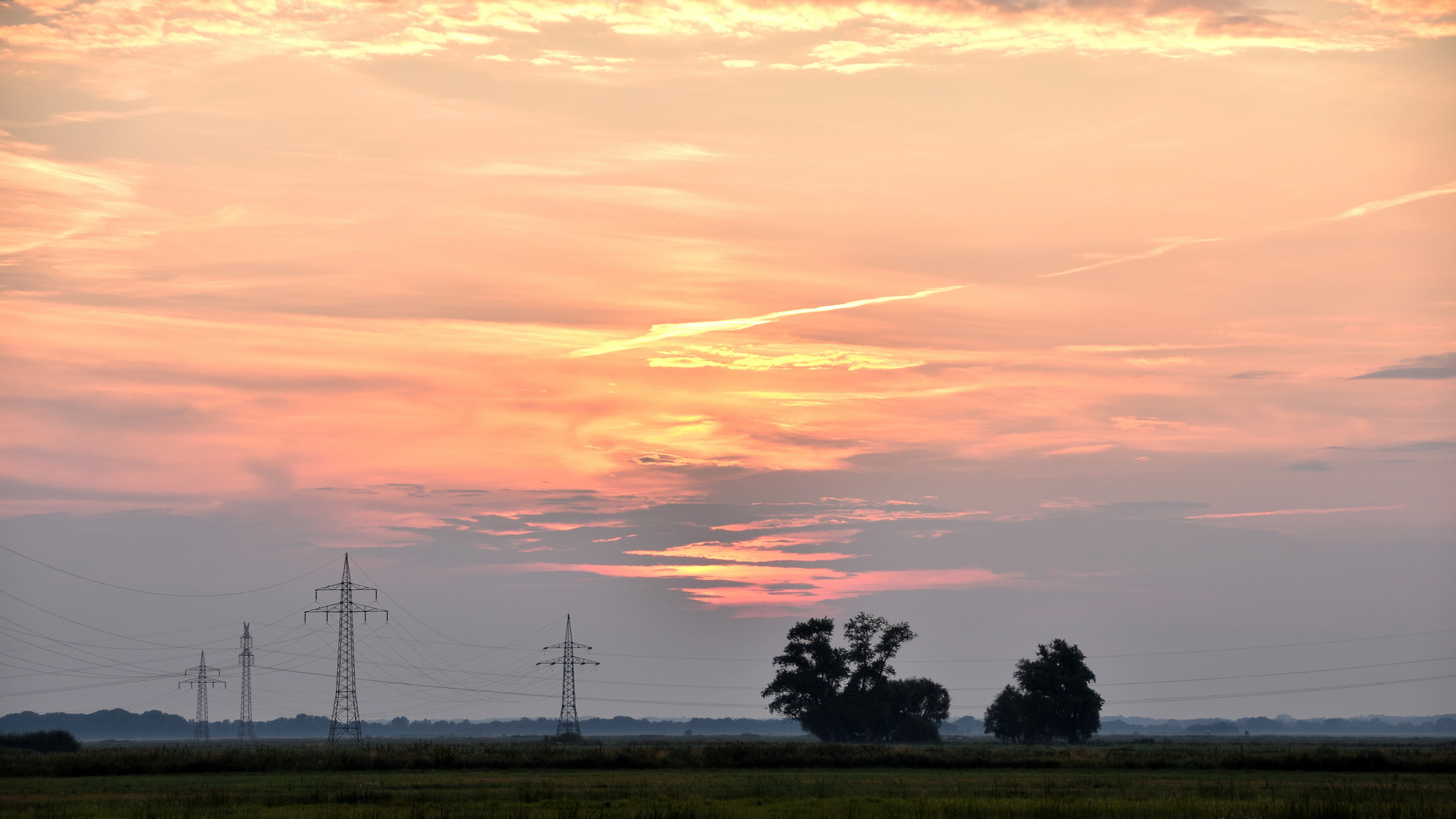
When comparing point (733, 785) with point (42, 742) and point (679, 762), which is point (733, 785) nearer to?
point (679, 762)

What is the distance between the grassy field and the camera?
4094cm

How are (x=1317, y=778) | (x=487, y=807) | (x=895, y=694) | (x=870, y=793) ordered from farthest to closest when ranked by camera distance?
(x=895, y=694) → (x=1317, y=778) → (x=870, y=793) → (x=487, y=807)

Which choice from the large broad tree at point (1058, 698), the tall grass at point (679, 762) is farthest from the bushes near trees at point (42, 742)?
the large broad tree at point (1058, 698)

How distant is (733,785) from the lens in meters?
58.2

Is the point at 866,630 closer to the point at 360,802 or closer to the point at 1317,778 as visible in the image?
the point at 1317,778

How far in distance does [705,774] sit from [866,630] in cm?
10193

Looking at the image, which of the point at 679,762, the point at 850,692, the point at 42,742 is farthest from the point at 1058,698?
the point at 42,742

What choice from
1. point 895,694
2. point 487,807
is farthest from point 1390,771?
point 895,694

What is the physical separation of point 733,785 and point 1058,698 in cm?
11342

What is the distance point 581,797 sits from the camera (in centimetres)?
4906

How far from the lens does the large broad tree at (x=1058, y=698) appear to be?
6304 inches

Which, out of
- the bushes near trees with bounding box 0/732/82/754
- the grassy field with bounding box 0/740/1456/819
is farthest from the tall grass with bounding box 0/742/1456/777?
the bushes near trees with bounding box 0/732/82/754

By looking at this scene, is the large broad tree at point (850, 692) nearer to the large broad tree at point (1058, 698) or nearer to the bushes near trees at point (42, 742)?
the large broad tree at point (1058, 698)

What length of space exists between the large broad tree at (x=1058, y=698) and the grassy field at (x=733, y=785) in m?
66.4
